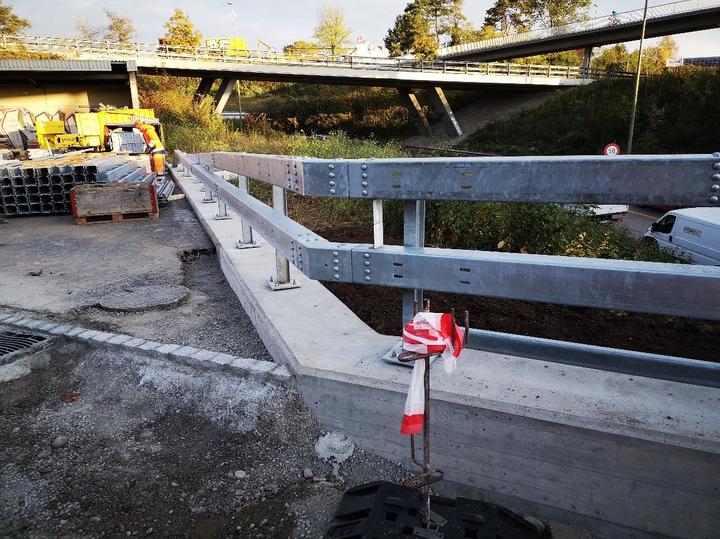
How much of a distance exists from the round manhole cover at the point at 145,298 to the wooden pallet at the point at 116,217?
4.96 m

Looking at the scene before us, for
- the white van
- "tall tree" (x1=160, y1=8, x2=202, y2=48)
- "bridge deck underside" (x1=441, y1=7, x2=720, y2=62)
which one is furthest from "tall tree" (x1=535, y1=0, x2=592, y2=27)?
the white van

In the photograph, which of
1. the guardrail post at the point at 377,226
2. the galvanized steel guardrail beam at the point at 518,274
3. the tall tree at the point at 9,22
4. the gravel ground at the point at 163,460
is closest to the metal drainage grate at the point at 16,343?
the gravel ground at the point at 163,460

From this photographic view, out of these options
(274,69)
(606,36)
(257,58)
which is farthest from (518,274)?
(606,36)

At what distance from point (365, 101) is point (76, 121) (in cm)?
3637

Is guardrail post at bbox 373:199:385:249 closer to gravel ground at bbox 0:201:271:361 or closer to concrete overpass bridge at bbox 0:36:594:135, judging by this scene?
gravel ground at bbox 0:201:271:361

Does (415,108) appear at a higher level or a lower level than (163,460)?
higher

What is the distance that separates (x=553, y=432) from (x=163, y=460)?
1960mm

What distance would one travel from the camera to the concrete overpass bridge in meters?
35.6

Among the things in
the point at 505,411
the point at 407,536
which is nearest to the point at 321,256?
the point at 505,411

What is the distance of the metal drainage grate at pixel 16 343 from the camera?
11.6 ft

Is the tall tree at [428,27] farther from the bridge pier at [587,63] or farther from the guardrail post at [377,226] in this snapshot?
the guardrail post at [377,226]

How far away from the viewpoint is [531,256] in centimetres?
233

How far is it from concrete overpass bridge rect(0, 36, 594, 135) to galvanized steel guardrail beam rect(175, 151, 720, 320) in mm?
38015

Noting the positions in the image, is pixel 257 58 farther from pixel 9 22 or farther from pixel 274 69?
pixel 9 22
